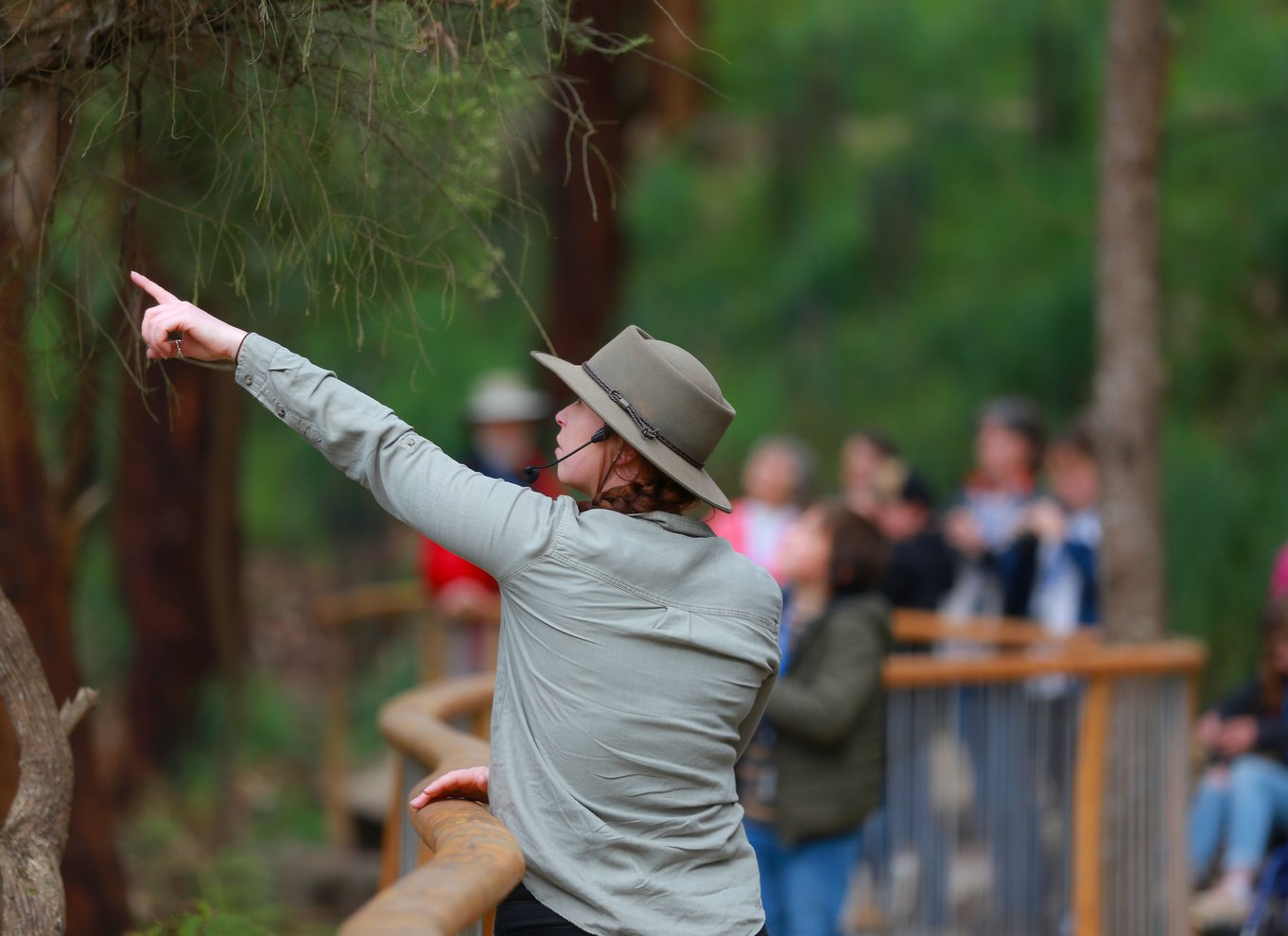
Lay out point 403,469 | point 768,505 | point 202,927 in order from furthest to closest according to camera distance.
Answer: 1. point 768,505
2. point 202,927
3. point 403,469

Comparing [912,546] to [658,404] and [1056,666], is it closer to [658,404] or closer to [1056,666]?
[1056,666]

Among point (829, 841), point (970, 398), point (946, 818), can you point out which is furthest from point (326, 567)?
point (829, 841)

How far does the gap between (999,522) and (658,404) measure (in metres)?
4.85

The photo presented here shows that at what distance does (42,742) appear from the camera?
2479 mm

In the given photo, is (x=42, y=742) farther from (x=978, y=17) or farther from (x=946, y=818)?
(x=978, y=17)

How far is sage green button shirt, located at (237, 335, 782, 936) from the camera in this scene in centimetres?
218

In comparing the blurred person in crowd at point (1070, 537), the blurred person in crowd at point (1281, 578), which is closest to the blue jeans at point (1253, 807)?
the blurred person in crowd at point (1281, 578)

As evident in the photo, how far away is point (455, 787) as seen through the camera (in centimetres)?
249

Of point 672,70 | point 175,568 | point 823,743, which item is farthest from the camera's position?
point 175,568

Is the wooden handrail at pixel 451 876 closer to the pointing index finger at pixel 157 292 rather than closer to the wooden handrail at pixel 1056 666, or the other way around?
the pointing index finger at pixel 157 292

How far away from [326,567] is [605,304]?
7.49 meters

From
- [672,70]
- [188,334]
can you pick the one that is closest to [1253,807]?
[188,334]

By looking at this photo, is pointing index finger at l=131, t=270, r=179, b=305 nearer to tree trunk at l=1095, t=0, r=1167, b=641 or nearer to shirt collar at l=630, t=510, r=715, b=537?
shirt collar at l=630, t=510, r=715, b=537

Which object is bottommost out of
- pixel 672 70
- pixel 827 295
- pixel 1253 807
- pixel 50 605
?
pixel 1253 807
